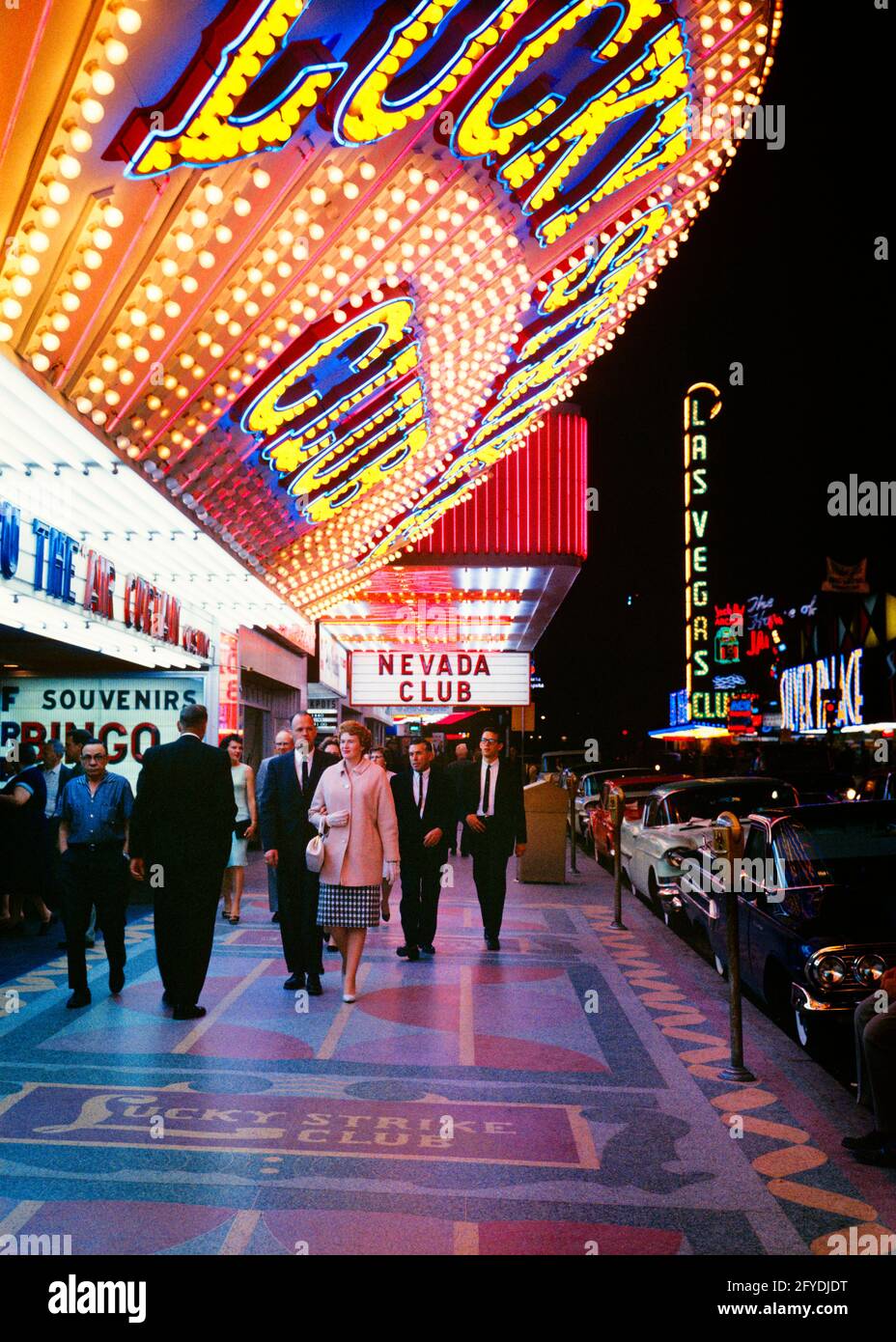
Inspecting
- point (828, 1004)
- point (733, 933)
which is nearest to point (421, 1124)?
point (733, 933)

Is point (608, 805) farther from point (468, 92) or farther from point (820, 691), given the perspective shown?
point (820, 691)

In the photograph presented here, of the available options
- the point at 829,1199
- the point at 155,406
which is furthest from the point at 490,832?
the point at 829,1199

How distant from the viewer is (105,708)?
1655 cm

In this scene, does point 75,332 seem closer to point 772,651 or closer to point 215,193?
point 215,193

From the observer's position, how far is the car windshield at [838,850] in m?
7.61

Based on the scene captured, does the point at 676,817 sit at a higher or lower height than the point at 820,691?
lower

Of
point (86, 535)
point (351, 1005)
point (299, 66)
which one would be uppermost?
point (299, 66)

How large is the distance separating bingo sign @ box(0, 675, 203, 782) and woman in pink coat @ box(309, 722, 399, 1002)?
8517mm

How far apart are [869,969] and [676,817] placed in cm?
761

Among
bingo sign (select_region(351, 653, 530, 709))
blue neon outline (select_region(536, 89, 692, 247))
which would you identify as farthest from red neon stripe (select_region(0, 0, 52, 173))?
bingo sign (select_region(351, 653, 530, 709))

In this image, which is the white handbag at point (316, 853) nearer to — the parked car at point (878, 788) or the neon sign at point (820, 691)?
the parked car at point (878, 788)

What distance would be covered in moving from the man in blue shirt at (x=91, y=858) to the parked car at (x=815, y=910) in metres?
4.16

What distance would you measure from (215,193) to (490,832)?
6.26 m

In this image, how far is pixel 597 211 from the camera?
34.1 ft
